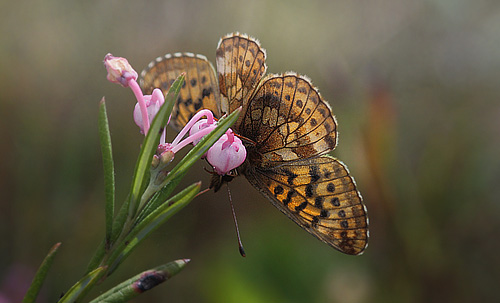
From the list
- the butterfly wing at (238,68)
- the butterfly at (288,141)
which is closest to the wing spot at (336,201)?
the butterfly at (288,141)

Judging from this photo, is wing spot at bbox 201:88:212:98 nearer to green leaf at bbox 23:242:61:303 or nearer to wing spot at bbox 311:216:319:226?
wing spot at bbox 311:216:319:226

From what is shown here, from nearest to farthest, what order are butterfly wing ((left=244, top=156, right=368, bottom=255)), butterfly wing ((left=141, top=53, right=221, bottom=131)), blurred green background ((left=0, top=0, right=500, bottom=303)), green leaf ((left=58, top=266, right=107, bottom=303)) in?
green leaf ((left=58, top=266, right=107, bottom=303))
butterfly wing ((left=244, top=156, right=368, bottom=255))
butterfly wing ((left=141, top=53, right=221, bottom=131))
blurred green background ((left=0, top=0, right=500, bottom=303))

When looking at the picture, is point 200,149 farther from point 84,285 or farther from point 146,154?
point 84,285

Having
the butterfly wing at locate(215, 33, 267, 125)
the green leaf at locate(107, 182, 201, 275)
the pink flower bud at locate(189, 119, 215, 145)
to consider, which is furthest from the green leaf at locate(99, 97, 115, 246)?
the butterfly wing at locate(215, 33, 267, 125)

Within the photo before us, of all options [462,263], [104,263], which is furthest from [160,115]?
[462,263]

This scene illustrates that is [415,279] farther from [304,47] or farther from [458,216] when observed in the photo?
[304,47]

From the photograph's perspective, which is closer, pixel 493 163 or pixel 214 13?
pixel 493 163
